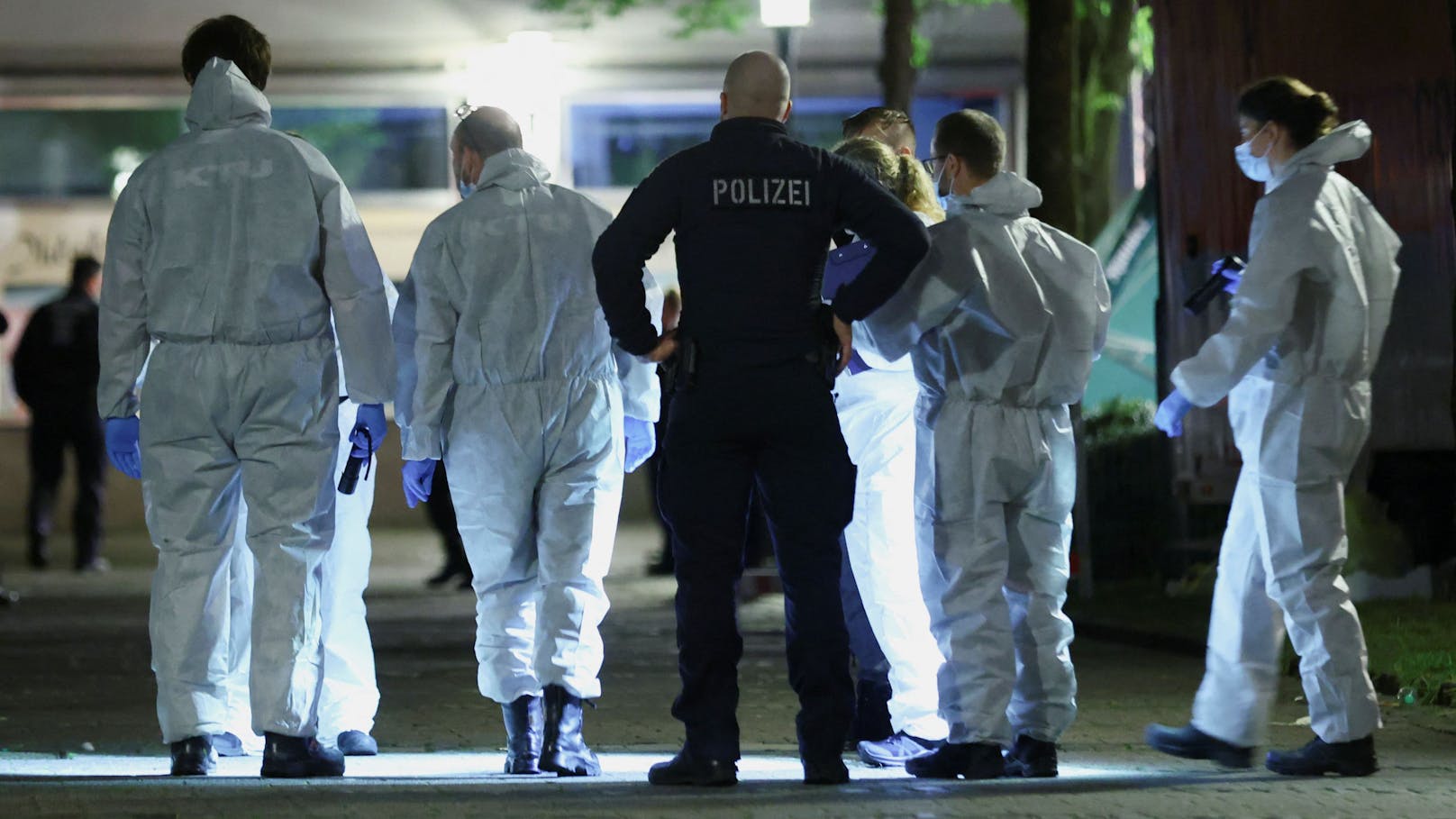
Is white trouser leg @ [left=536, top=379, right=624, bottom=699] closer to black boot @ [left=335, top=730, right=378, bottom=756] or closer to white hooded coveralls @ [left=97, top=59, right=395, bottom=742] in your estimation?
white hooded coveralls @ [left=97, top=59, right=395, bottom=742]

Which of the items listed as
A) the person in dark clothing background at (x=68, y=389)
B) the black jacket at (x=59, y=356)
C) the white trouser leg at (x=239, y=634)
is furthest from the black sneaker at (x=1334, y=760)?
the black jacket at (x=59, y=356)

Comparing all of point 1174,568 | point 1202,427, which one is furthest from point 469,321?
point 1174,568

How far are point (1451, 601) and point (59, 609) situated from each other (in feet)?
26.3

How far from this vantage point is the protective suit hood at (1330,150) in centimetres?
644

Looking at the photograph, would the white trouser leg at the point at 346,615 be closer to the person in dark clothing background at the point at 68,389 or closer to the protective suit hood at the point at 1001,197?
the protective suit hood at the point at 1001,197

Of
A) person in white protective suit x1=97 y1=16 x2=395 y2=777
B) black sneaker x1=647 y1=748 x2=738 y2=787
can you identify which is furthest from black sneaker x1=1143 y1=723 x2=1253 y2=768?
person in white protective suit x1=97 y1=16 x2=395 y2=777

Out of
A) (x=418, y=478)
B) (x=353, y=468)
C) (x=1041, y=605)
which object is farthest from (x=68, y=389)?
(x=1041, y=605)

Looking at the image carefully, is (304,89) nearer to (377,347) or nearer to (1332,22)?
(1332,22)

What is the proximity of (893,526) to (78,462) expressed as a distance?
1097 cm

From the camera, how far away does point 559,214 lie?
21.9 feet

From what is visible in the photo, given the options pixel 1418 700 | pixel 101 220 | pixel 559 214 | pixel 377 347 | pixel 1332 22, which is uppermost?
pixel 101 220

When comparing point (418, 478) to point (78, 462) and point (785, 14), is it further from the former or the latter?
point (78, 462)

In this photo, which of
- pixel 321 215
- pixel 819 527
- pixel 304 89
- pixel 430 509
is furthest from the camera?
pixel 304 89

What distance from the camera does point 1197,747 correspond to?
659cm
